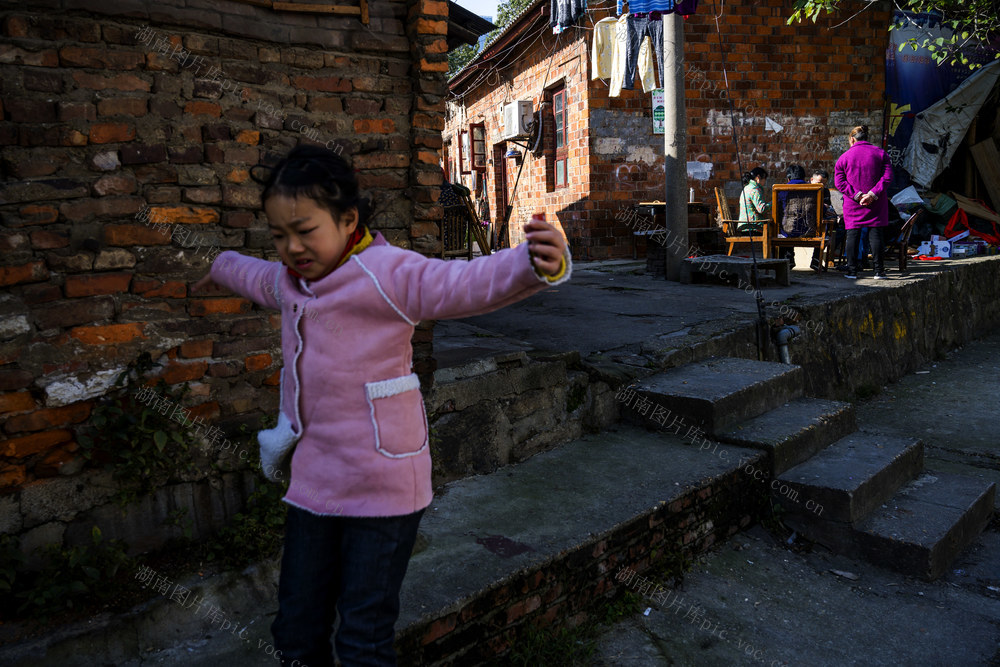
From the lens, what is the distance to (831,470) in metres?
3.75

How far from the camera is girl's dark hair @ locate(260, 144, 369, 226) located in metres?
1.64

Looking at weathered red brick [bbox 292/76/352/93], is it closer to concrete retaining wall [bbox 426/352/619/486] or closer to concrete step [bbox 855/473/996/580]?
concrete retaining wall [bbox 426/352/619/486]

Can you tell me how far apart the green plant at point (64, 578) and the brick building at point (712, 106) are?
31.4ft

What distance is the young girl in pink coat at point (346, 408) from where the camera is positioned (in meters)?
1.66

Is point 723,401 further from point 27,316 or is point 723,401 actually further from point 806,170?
point 806,170

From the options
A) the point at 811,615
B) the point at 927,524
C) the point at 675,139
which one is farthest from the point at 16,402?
the point at 675,139

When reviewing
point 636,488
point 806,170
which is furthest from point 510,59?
point 636,488

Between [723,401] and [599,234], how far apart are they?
769cm

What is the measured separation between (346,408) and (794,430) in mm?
3035

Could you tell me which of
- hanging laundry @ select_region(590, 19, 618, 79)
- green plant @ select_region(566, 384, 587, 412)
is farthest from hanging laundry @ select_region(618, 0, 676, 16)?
green plant @ select_region(566, 384, 587, 412)

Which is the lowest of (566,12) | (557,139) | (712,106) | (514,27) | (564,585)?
(564,585)

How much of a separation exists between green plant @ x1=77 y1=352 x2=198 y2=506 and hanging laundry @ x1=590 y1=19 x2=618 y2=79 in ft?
30.6

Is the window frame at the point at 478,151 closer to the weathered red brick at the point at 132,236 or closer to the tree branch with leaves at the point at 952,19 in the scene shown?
the tree branch with leaves at the point at 952,19

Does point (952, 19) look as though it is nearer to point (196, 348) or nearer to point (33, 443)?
point (196, 348)
